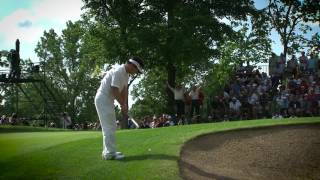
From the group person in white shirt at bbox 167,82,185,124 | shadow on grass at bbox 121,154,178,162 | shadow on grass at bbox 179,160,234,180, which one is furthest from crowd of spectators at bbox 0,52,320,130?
shadow on grass at bbox 179,160,234,180

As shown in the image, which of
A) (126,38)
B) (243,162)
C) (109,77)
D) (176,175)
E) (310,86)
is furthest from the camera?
(126,38)

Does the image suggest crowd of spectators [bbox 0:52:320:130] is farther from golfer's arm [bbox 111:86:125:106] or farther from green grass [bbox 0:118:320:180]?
golfer's arm [bbox 111:86:125:106]

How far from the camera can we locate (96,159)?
10836mm

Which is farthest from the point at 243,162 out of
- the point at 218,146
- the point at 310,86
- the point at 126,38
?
the point at 126,38

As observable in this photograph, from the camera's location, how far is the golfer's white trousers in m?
10.5

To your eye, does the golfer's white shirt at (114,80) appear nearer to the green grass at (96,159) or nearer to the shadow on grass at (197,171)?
the green grass at (96,159)

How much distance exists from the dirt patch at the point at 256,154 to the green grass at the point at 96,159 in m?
0.38

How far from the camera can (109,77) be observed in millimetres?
10664

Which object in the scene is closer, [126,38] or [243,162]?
[243,162]

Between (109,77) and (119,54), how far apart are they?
23865 millimetres

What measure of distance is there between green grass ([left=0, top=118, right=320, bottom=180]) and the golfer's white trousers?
0.37 meters

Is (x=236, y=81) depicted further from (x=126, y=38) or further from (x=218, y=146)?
(x=218, y=146)

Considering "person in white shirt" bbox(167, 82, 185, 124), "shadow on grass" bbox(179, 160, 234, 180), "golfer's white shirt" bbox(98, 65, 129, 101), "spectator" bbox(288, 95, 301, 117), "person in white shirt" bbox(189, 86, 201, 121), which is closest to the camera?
"shadow on grass" bbox(179, 160, 234, 180)

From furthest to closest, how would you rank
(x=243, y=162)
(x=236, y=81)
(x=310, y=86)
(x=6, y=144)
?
(x=236, y=81)
(x=310, y=86)
(x=243, y=162)
(x=6, y=144)
